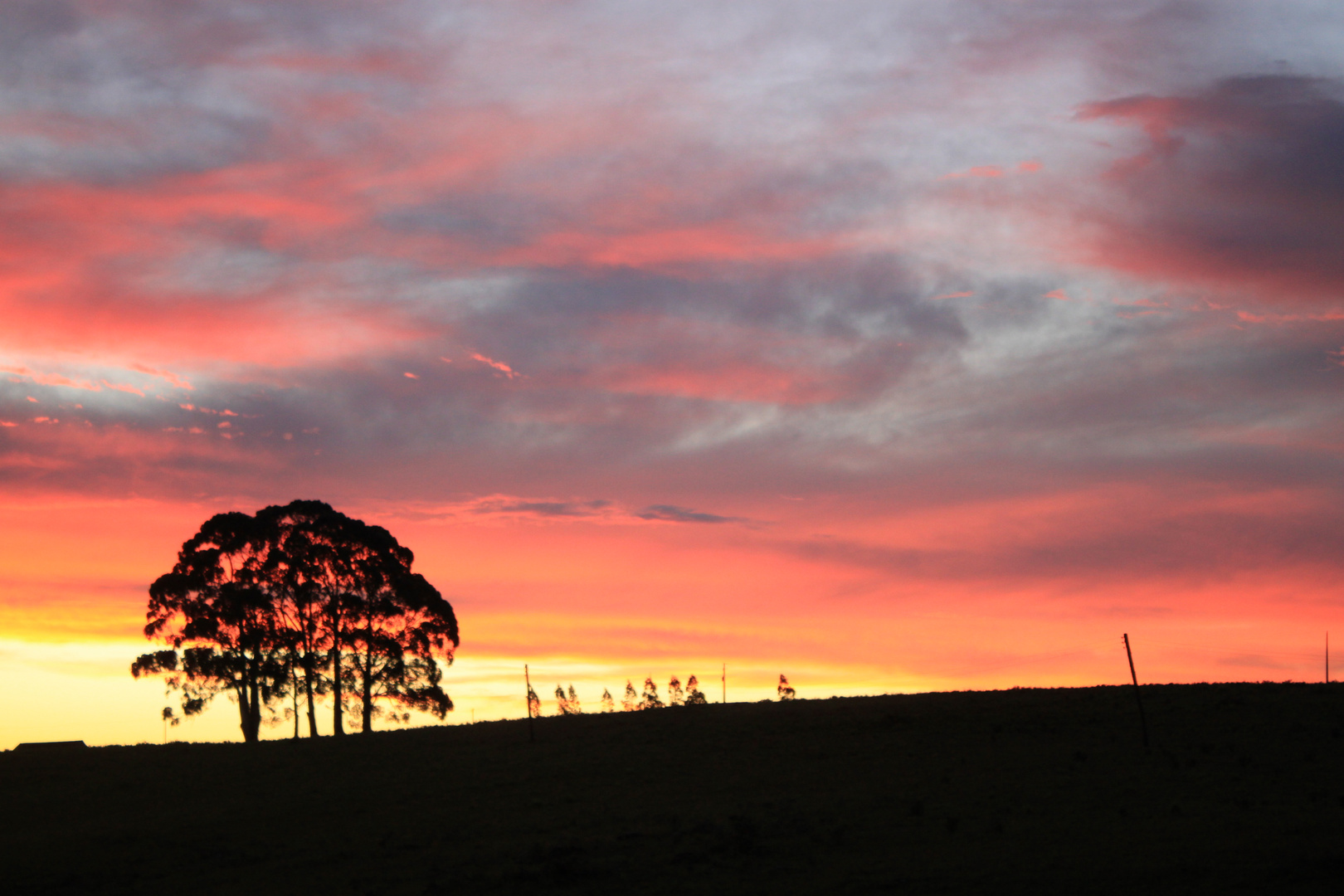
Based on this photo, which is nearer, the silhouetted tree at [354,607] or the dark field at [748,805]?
the dark field at [748,805]

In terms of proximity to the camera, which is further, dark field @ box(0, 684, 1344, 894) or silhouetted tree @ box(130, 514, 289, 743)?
silhouetted tree @ box(130, 514, 289, 743)

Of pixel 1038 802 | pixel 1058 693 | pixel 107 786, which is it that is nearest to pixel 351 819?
pixel 107 786

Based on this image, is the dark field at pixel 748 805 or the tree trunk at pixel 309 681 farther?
the tree trunk at pixel 309 681

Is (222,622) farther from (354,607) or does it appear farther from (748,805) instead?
(748,805)

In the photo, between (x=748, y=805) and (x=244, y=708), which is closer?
(x=748, y=805)

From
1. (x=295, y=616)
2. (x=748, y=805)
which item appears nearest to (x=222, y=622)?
(x=295, y=616)

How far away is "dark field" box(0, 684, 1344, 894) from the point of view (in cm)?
3159

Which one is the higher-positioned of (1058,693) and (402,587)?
(402,587)

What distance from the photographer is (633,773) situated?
156ft

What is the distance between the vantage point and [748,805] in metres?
40.4

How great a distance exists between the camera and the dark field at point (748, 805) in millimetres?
31594

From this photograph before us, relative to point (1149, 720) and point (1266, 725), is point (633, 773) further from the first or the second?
point (1266, 725)

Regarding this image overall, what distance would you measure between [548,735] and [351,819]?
18170mm

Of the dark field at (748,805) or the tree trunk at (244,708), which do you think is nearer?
the dark field at (748,805)
